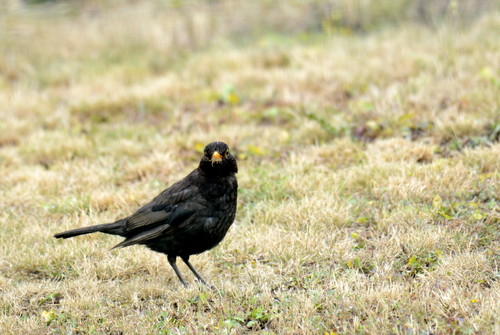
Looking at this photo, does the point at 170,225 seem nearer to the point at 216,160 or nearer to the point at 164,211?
the point at 164,211

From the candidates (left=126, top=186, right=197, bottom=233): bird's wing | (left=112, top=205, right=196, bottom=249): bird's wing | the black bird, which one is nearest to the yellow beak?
the black bird

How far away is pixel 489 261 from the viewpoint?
11.8 ft

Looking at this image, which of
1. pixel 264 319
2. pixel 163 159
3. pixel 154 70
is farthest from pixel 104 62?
pixel 264 319

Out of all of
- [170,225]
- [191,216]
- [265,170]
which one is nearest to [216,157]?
[191,216]

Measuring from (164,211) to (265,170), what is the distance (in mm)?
1773

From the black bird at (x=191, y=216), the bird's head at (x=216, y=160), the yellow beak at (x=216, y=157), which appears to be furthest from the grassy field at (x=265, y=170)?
the yellow beak at (x=216, y=157)

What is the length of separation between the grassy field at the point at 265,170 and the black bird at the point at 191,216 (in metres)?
0.31

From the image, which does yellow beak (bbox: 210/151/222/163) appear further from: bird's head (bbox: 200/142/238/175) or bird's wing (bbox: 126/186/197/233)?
bird's wing (bbox: 126/186/197/233)

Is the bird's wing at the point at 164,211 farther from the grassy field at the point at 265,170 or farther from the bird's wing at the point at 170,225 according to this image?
the grassy field at the point at 265,170

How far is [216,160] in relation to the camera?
382 cm

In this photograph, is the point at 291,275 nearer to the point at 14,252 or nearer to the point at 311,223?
the point at 311,223

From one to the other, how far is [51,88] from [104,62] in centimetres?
115

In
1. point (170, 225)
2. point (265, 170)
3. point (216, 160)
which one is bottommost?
point (265, 170)

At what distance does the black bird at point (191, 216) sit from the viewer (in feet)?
12.1
